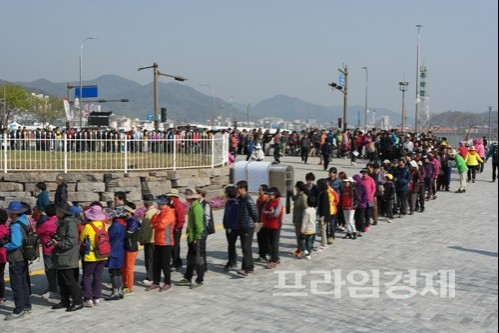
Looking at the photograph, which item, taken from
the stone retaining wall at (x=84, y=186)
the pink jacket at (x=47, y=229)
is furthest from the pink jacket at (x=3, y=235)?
the stone retaining wall at (x=84, y=186)

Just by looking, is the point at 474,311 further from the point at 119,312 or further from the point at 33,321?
the point at 33,321

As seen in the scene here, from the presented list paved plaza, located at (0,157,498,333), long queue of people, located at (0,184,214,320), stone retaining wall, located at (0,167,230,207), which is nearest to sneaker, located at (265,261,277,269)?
paved plaza, located at (0,157,498,333)

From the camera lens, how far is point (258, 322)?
7652 millimetres

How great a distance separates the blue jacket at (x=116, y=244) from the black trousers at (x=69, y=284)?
1.91 feet

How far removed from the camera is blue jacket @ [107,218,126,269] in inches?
339

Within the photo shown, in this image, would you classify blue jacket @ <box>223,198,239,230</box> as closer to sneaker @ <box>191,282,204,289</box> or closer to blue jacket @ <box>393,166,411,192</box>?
sneaker @ <box>191,282,204,289</box>

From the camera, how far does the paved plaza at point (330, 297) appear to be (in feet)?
24.9

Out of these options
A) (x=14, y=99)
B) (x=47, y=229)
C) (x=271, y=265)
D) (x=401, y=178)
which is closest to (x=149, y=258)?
(x=47, y=229)

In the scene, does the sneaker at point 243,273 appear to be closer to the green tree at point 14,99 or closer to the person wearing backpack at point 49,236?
the person wearing backpack at point 49,236

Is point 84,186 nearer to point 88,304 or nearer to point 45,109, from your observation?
point 88,304

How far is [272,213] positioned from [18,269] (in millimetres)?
4297

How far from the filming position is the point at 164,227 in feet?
29.7

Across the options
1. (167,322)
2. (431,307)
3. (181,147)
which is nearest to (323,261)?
(431,307)

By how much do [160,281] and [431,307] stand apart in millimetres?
4123
